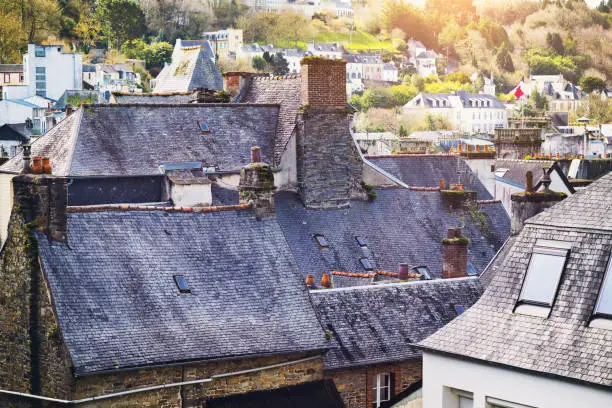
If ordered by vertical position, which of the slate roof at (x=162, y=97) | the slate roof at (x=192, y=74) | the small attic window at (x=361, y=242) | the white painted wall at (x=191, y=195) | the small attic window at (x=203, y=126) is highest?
the slate roof at (x=192, y=74)

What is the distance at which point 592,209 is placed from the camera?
727 inches

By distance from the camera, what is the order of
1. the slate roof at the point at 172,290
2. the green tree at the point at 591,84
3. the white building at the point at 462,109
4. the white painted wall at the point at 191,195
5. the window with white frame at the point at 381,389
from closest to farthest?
the slate roof at the point at 172,290 < the window with white frame at the point at 381,389 < the white painted wall at the point at 191,195 < the white building at the point at 462,109 < the green tree at the point at 591,84

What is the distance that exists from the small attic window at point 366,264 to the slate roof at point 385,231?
4.1 inches

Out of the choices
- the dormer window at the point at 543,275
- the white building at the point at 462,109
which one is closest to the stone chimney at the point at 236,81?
the dormer window at the point at 543,275

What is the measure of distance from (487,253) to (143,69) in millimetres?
101813

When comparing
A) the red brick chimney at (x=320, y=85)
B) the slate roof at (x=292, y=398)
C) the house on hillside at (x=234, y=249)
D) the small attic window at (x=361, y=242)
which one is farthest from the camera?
the red brick chimney at (x=320, y=85)

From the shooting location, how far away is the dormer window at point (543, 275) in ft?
59.2

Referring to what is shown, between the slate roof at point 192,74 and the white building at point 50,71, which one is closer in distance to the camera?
the slate roof at point 192,74

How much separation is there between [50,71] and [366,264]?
72488 mm

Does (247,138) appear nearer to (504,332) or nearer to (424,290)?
(424,290)

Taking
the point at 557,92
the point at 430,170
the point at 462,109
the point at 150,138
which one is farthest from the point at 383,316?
the point at 557,92

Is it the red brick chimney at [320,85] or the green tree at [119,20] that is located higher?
the green tree at [119,20]

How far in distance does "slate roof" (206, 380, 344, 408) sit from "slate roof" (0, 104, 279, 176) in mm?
11602

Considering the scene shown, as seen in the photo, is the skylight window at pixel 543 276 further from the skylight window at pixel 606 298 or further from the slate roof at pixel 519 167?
the slate roof at pixel 519 167
